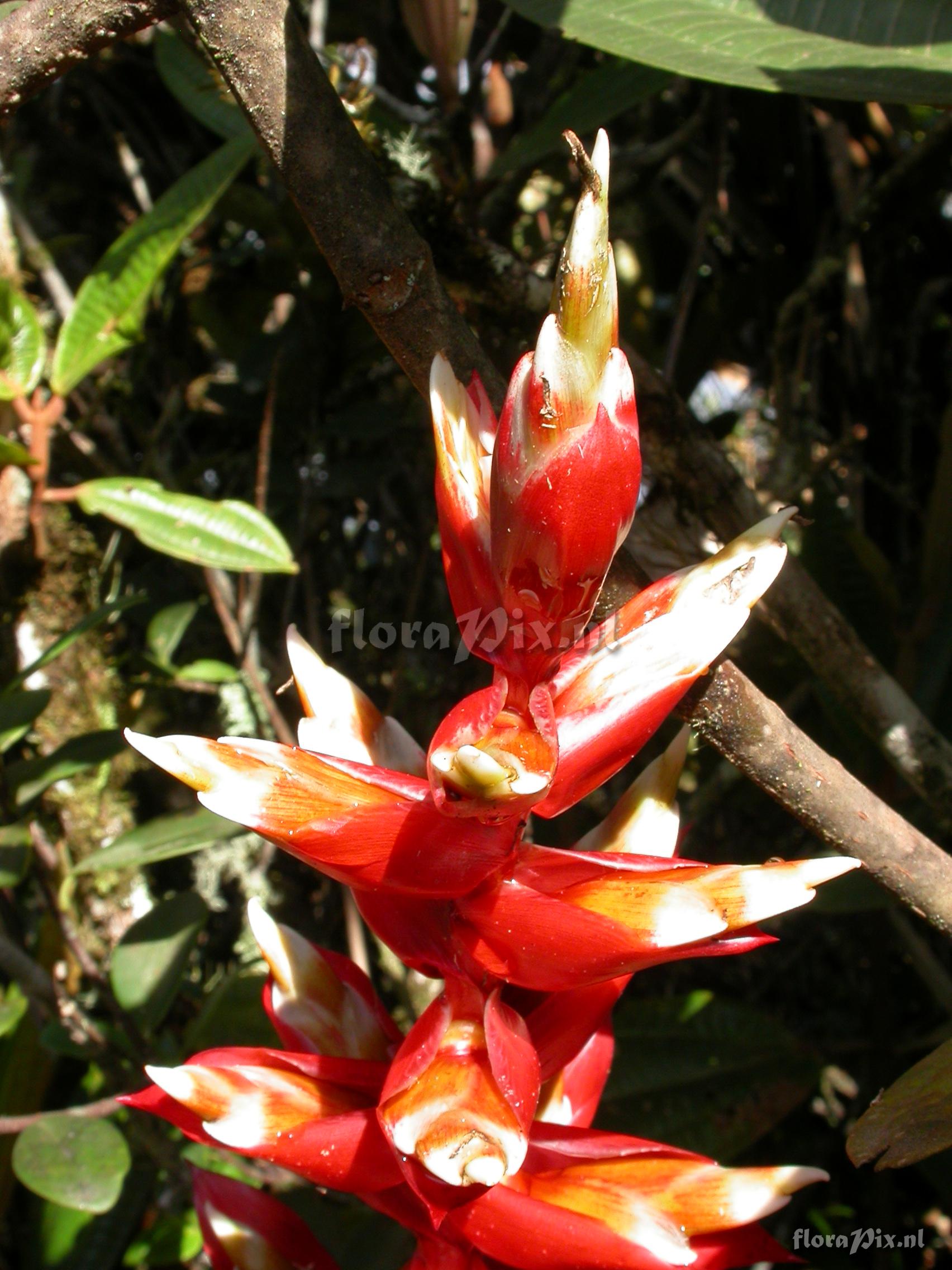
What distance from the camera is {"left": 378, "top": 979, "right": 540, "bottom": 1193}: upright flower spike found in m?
0.34

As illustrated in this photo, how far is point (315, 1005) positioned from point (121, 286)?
60 cm

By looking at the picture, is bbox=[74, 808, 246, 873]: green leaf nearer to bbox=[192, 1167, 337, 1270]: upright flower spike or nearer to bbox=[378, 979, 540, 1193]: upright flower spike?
bbox=[192, 1167, 337, 1270]: upright flower spike

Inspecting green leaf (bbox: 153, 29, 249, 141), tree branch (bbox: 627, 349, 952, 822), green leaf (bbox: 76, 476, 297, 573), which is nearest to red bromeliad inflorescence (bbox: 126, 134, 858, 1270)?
tree branch (bbox: 627, 349, 952, 822)

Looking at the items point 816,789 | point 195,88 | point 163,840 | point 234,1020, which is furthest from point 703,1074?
point 195,88

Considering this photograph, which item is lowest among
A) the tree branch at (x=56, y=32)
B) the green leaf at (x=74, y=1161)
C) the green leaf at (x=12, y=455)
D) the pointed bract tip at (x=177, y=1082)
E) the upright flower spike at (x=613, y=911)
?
the green leaf at (x=74, y=1161)

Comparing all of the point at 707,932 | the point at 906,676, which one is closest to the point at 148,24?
the point at 707,932

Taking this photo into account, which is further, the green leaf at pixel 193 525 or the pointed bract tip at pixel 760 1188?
the green leaf at pixel 193 525

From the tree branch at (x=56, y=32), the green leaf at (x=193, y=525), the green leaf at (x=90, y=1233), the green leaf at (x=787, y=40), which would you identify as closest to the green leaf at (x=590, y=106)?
the green leaf at (x=787, y=40)

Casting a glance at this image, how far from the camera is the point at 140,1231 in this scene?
35.9 inches

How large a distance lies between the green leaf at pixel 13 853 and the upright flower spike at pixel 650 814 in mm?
418

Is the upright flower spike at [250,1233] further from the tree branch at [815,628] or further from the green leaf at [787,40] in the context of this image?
the green leaf at [787,40]

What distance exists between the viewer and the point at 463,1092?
368 mm

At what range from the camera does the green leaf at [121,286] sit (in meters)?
0.81

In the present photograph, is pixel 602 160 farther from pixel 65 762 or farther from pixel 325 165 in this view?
pixel 65 762
